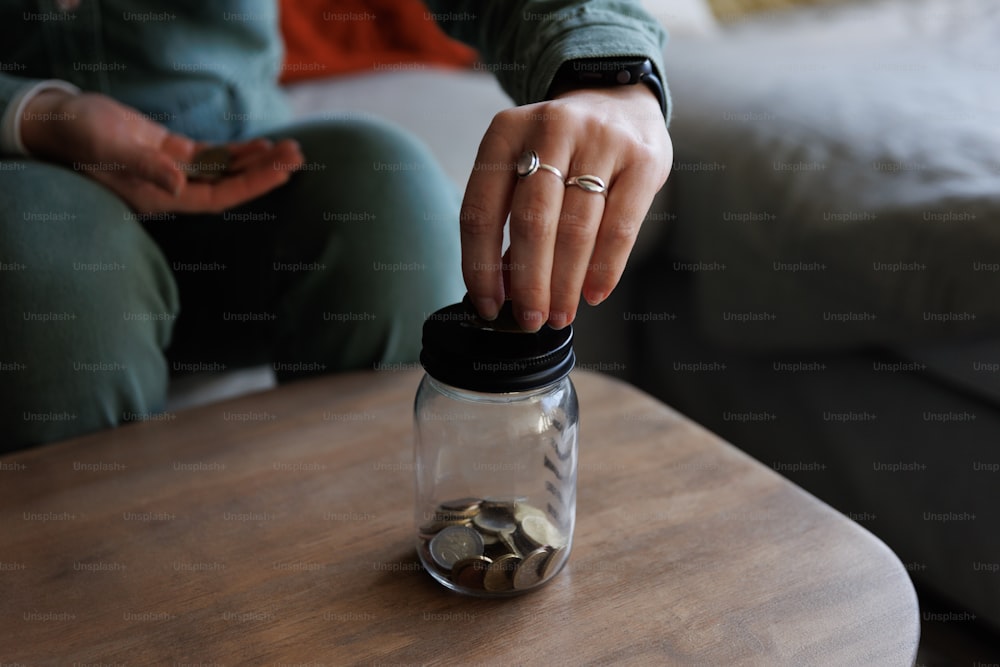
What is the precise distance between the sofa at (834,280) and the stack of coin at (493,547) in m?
0.51

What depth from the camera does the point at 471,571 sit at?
0.53 m

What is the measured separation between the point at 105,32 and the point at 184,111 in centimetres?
10

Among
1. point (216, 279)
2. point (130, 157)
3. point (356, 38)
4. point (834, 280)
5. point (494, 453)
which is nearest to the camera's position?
point (494, 453)

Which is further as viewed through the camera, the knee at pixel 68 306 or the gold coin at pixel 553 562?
the knee at pixel 68 306

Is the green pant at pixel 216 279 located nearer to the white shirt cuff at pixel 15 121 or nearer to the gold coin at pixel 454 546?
the white shirt cuff at pixel 15 121

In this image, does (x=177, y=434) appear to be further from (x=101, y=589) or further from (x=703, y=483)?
(x=703, y=483)

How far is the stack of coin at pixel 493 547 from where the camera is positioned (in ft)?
1.73

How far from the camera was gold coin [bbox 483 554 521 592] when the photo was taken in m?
0.53

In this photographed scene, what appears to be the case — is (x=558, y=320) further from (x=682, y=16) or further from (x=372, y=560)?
(x=682, y=16)

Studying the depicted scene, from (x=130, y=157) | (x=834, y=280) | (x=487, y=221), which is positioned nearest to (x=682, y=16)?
(x=834, y=280)

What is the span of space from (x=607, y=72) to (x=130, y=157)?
394 mm

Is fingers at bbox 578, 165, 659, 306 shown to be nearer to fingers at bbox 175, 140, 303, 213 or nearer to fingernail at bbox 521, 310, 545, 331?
fingernail at bbox 521, 310, 545, 331

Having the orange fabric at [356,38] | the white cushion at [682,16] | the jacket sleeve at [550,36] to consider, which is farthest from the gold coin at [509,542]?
the white cushion at [682,16]

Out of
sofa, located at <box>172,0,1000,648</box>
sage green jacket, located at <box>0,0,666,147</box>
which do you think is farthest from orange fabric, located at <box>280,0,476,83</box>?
sage green jacket, located at <box>0,0,666,147</box>
